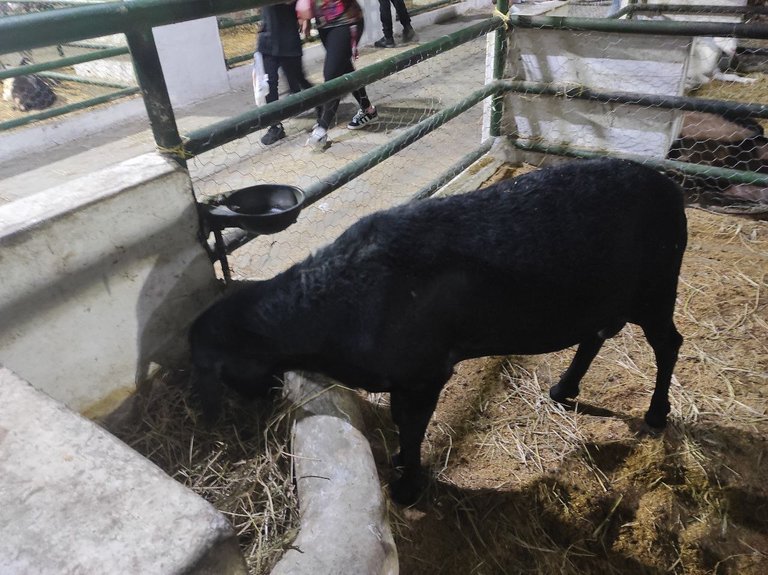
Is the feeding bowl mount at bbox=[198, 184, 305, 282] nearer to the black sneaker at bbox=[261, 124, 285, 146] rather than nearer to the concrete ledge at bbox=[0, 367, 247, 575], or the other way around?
the concrete ledge at bbox=[0, 367, 247, 575]

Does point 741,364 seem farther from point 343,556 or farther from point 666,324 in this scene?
point 343,556

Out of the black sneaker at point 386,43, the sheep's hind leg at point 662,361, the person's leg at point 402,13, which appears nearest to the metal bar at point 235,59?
the black sneaker at point 386,43

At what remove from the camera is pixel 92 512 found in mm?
889

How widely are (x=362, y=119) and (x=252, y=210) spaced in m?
4.16

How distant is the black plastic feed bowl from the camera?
188 cm

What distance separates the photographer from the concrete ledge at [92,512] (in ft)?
2.71

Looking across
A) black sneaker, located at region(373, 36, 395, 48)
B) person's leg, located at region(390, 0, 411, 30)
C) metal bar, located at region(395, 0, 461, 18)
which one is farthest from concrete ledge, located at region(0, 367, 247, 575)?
metal bar, located at region(395, 0, 461, 18)

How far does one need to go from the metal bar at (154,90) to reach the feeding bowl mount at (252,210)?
213mm

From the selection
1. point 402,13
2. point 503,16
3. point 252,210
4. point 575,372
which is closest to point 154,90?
point 252,210

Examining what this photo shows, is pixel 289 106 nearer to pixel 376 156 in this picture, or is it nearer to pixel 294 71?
pixel 376 156

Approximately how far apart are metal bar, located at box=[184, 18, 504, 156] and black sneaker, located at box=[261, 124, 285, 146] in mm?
2983

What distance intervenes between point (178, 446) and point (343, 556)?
2.93ft

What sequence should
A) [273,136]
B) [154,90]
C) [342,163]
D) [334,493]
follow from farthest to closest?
[273,136]
[342,163]
[154,90]
[334,493]

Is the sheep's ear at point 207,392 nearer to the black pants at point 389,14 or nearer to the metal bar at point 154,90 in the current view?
the metal bar at point 154,90
